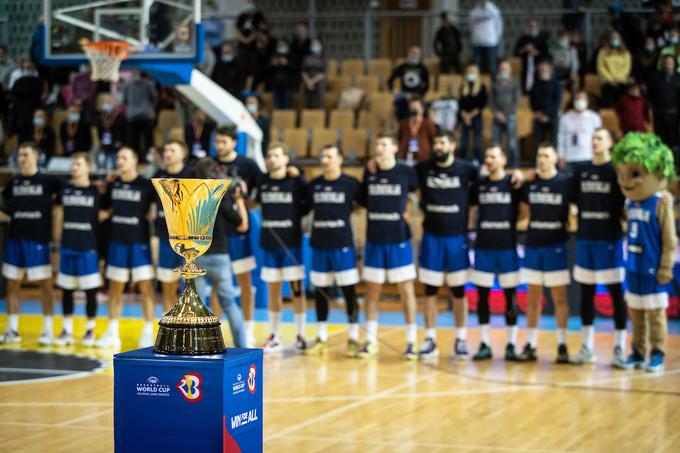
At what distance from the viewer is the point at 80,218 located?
11008 millimetres

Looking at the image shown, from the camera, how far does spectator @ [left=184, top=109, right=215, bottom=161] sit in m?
16.9

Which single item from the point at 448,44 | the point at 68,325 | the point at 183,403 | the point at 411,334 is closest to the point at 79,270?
the point at 68,325

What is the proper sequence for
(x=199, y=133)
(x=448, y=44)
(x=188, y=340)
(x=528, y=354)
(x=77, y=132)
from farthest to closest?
(x=448, y=44) → (x=77, y=132) → (x=199, y=133) → (x=528, y=354) → (x=188, y=340)

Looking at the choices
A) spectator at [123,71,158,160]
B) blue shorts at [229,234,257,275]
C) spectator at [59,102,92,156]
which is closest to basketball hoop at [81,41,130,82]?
blue shorts at [229,234,257,275]

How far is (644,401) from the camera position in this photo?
8500 millimetres

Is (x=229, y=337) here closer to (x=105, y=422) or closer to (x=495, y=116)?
(x=105, y=422)

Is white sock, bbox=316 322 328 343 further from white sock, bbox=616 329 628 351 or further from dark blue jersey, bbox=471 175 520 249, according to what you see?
white sock, bbox=616 329 628 351

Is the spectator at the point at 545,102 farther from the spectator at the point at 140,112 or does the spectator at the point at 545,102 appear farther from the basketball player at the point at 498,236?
the basketball player at the point at 498,236

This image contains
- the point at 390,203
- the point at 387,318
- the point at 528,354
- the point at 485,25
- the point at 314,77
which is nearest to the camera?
the point at 528,354

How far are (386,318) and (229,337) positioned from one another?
9.63ft

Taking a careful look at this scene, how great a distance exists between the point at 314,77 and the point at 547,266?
365 inches

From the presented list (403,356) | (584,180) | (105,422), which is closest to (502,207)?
(584,180)

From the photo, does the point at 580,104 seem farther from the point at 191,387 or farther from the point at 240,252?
the point at 191,387

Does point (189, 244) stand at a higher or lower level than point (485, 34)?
lower
